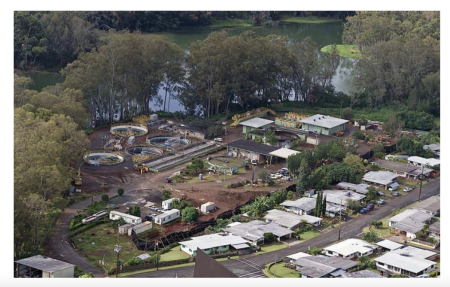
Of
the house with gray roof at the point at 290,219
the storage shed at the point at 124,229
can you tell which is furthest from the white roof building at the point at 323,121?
the storage shed at the point at 124,229

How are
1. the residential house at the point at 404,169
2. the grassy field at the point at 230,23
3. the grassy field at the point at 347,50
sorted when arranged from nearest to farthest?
the residential house at the point at 404,169 → the grassy field at the point at 347,50 → the grassy field at the point at 230,23

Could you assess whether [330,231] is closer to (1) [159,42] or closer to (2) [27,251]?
(2) [27,251]

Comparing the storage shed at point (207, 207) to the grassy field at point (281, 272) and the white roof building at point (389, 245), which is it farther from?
the white roof building at point (389, 245)

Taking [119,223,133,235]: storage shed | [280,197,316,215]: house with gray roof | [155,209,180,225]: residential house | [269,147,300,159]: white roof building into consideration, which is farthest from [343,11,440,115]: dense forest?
[119,223,133,235]: storage shed

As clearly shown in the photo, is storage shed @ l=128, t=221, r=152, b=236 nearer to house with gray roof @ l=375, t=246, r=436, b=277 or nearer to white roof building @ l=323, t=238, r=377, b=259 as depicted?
white roof building @ l=323, t=238, r=377, b=259

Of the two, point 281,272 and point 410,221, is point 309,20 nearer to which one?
point 410,221

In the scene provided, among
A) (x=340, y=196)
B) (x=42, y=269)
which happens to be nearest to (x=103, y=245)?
(x=42, y=269)
